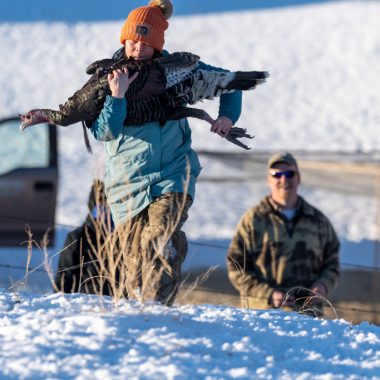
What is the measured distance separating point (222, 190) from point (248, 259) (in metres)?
6.71

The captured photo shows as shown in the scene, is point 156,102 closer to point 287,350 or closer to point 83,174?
point 287,350

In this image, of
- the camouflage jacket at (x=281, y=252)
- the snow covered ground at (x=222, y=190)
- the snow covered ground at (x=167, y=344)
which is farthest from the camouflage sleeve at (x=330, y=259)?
the snow covered ground at (x=167, y=344)

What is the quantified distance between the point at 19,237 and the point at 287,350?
8433mm

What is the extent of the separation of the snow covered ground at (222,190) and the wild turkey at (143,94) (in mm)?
290

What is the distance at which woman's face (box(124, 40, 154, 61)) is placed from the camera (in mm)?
5770

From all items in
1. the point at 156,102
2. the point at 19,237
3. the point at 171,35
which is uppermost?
the point at 171,35

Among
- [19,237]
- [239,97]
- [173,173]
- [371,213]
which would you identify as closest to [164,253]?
[173,173]

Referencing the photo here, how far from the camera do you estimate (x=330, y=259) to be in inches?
327

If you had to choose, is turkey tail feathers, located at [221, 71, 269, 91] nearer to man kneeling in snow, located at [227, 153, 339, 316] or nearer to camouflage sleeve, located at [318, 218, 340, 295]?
man kneeling in snow, located at [227, 153, 339, 316]

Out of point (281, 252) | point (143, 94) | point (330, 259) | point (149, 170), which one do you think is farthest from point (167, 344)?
point (330, 259)

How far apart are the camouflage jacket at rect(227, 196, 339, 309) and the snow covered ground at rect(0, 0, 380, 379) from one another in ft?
1.35

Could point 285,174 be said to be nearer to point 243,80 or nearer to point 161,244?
point 243,80

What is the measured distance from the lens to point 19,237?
42.3ft

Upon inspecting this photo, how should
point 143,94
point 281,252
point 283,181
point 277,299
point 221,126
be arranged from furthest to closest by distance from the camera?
point 283,181, point 281,252, point 277,299, point 221,126, point 143,94
